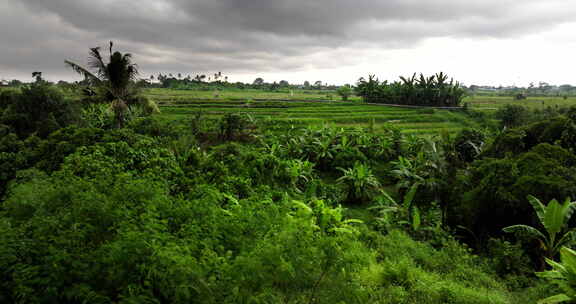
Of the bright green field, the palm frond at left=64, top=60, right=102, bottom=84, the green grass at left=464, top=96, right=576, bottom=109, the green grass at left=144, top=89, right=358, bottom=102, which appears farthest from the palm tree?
the green grass at left=464, top=96, right=576, bottom=109

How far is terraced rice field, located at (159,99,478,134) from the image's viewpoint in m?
22.1

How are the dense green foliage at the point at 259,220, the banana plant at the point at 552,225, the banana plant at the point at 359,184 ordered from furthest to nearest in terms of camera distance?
the banana plant at the point at 359,184
the banana plant at the point at 552,225
the dense green foliage at the point at 259,220

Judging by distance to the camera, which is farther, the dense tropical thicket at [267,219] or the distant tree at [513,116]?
the distant tree at [513,116]

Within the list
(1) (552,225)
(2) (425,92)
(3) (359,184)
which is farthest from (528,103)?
(1) (552,225)

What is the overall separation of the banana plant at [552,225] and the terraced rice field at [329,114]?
14.4 meters

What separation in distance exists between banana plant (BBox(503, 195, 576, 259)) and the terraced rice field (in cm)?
1445

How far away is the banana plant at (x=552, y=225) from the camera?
5348mm

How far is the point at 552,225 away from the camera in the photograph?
5434 mm

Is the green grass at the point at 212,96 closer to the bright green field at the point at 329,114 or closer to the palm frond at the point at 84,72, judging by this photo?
the bright green field at the point at 329,114

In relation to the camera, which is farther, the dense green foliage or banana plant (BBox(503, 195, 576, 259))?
banana plant (BBox(503, 195, 576, 259))

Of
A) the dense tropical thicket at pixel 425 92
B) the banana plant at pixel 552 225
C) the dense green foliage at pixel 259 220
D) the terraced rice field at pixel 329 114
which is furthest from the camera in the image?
the dense tropical thicket at pixel 425 92

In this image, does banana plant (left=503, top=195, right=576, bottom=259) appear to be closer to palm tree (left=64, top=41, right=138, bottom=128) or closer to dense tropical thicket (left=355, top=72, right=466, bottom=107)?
palm tree (left=64, top=41, right=138, bottom=128)

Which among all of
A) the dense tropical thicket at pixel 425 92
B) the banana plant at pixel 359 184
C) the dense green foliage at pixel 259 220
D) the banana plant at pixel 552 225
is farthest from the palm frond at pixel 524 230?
the dense tropical thicket at pixel 425 92

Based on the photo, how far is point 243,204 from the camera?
475 centimetres
